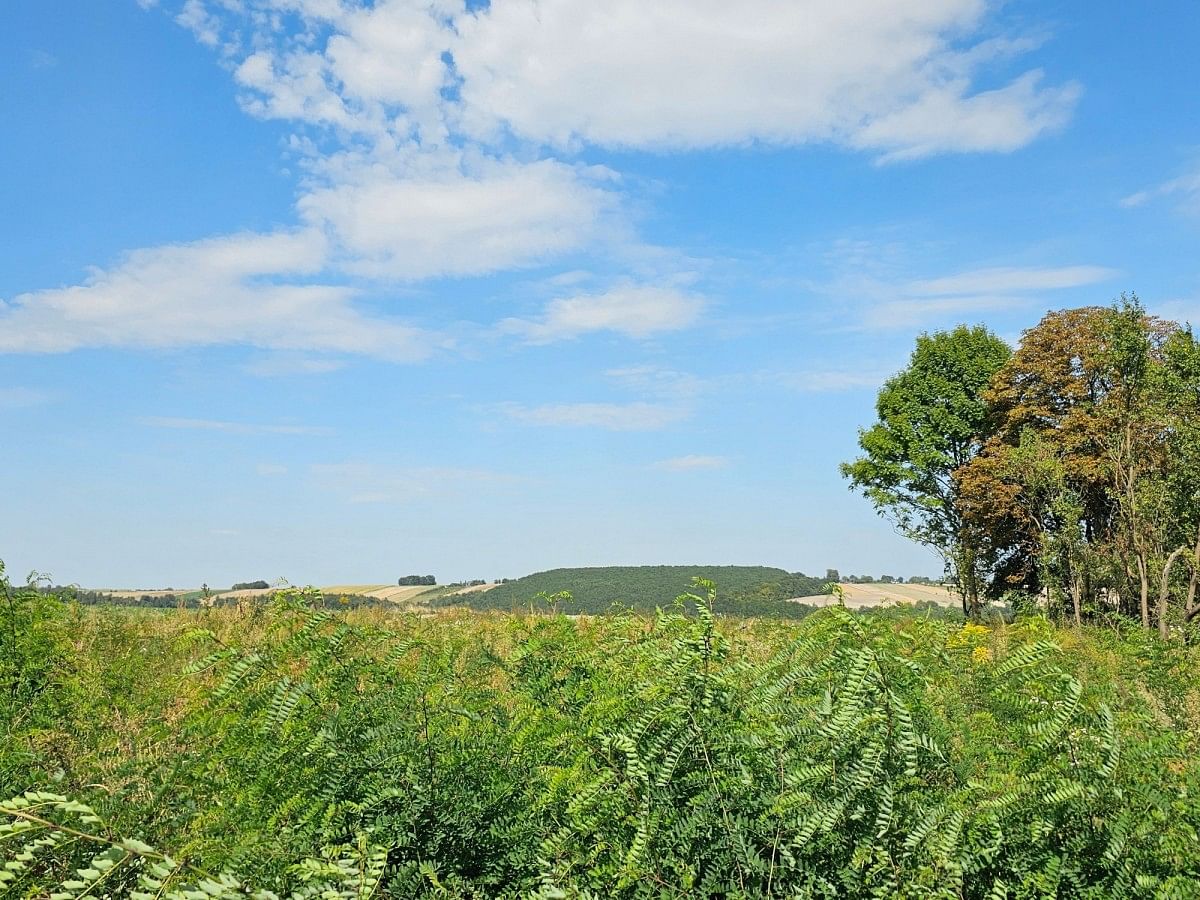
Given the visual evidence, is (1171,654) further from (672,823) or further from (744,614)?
(744,614)

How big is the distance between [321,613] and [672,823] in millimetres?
1643

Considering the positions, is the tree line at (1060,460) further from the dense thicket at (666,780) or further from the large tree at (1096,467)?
the dense thicket at (666,780)

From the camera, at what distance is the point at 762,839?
335 cm

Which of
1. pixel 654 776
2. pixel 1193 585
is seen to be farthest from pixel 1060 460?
pixel 654 776

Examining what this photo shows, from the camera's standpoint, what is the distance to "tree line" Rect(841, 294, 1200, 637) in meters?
20.7

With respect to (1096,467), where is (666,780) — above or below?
below

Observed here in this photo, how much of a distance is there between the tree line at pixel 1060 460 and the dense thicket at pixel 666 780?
5.06 metres

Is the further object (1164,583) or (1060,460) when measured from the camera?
(1060,460)

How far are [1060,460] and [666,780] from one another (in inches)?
1004

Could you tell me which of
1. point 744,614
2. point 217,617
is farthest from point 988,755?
point 217,617

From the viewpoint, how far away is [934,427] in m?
36.4

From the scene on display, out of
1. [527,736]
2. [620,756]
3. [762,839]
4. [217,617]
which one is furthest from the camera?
[217,617]

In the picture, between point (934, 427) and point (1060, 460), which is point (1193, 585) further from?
point (934, 427)

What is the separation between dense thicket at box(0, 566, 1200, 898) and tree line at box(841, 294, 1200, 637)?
506 centimetres
